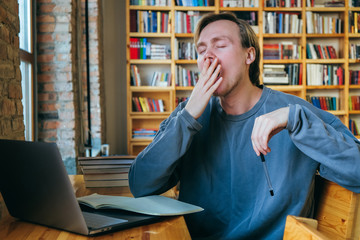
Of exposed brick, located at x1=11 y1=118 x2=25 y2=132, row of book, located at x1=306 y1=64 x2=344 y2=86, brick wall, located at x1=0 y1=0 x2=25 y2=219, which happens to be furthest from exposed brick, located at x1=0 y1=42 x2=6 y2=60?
row of book, located at x1=306 y1=64 x2=344 y2=86

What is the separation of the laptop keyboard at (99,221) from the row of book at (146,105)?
13.2 ft

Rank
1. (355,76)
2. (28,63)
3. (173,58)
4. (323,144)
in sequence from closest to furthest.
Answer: (323,144) → (28,63) → (173,58) → (355,76)

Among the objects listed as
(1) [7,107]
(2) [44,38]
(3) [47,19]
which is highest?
(3) [47,19]

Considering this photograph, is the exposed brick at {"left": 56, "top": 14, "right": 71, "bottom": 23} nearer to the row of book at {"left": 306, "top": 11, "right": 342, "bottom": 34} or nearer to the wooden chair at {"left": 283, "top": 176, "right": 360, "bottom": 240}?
the wooden chair at {"left": 283, "top": 176, "right": 360, "bottom": 240}

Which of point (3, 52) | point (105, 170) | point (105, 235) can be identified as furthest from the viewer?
point (105, 170)

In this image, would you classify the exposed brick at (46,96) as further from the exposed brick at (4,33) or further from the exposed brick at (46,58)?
the exposed brick at (4,33)

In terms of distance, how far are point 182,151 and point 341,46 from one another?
478cm

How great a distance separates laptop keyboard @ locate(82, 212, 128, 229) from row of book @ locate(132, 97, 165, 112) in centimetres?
403

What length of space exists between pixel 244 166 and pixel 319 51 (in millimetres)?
4379

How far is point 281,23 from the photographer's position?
196 inches

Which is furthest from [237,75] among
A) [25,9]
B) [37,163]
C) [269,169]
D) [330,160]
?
[25,9]

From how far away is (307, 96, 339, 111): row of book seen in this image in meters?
5.15

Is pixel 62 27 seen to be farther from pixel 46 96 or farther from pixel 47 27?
pixel 46 96

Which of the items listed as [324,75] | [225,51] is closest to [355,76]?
[324,75]
